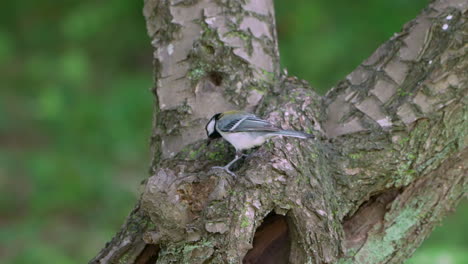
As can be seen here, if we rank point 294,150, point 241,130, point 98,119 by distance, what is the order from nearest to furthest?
point 294,150 → point 241,130 → point 98,119

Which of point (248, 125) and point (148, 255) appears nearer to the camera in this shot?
point (148, 255)

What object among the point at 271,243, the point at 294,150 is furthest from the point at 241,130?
the point at 271,243

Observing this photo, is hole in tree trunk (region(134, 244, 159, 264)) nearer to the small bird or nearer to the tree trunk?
the tree trunk

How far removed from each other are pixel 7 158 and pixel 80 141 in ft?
3.68

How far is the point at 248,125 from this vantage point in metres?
2.25

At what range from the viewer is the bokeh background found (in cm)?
452

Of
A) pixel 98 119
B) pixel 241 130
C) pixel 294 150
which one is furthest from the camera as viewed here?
pixel 98 119

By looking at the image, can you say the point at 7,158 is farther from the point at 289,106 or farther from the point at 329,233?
the point at 329,233

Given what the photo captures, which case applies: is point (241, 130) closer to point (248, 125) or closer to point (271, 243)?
point (248, 125)

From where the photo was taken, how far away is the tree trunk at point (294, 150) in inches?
75.7

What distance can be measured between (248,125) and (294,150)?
0.83ft

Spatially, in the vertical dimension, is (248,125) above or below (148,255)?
above

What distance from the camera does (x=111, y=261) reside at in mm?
2102

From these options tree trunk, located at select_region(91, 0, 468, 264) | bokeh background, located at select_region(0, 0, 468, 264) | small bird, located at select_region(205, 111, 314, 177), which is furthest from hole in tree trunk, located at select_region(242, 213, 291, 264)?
bokeh background, located at select_region(0, 0, 468, 264)
